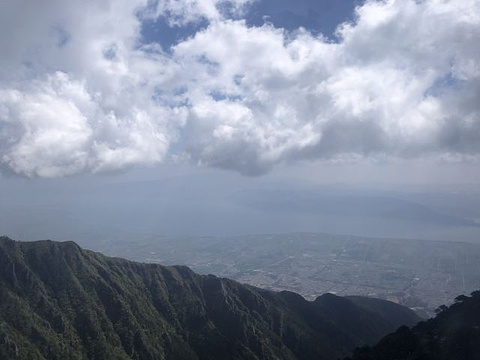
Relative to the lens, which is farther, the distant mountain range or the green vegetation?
the distant mountain range

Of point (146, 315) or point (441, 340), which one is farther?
→ point (146, 315)

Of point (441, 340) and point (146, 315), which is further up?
point (441, 340)

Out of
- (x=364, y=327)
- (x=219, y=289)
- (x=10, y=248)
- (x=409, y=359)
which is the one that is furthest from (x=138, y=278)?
(x=409, y=359)

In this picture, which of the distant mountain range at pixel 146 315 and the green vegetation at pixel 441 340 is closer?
the green vegetation at pixel 441 340

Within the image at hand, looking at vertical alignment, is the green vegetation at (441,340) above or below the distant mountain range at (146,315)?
above

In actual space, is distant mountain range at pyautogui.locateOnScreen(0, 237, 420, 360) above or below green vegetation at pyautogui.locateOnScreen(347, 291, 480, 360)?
below

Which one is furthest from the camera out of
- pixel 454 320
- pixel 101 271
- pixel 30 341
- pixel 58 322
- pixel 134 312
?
pixel 101 271

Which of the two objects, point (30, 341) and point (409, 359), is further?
point (30, 341)

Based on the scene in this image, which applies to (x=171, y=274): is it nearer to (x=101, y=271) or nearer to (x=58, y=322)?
(x=101, y=271)
